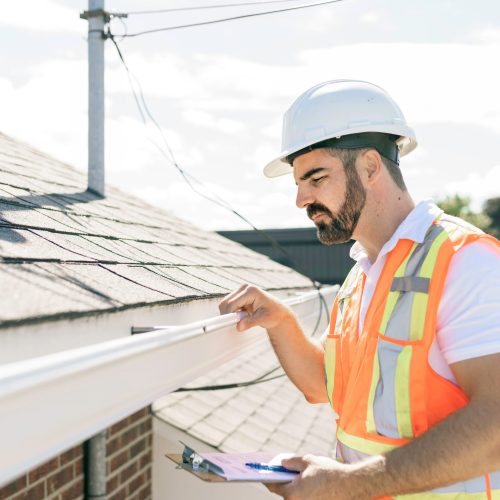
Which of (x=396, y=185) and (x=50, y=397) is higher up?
(x=396, y=185)

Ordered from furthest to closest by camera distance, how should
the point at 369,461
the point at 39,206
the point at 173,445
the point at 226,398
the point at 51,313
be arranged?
Result: the point at 226,398 < the point at 173,445 < the point at 39,206 < the point at 369,461 < the point at 51,313

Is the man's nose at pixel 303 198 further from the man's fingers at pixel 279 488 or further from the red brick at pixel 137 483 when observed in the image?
the red brick at pixel 137 483

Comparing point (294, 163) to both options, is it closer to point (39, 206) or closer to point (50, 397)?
→ point (39, 206)

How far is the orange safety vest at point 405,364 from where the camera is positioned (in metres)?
1.98

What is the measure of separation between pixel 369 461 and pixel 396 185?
982mm

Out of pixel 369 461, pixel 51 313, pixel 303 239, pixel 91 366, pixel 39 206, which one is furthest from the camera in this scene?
pixel 303 239

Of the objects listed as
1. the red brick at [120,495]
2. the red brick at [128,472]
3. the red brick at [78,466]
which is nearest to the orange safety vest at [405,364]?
the red brick at [78,466]

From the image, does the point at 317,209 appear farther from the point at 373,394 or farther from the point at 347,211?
the point at 373,394

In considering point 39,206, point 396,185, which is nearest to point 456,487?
point 396,185

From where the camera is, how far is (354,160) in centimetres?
243

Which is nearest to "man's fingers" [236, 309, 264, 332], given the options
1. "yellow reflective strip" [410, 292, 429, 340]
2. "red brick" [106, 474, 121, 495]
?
"yellow reflective strip" [410, 292, 429, 340]

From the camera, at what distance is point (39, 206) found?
3.16 metres

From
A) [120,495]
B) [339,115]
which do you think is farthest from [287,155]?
[120,495]

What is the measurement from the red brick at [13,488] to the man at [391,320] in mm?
1422
